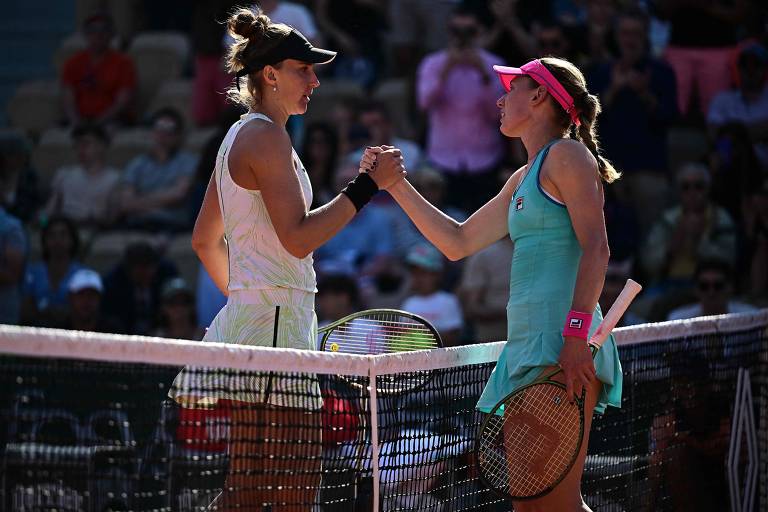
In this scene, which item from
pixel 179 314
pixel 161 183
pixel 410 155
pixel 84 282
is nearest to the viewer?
pixel 179 314

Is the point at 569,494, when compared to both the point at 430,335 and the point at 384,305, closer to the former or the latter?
the point at 430,335

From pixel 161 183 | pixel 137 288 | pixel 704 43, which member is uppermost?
pixel 704 43

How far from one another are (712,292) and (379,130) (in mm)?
3385

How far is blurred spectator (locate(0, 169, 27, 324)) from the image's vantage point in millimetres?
9031

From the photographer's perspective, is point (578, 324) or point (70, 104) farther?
point (70, 104)

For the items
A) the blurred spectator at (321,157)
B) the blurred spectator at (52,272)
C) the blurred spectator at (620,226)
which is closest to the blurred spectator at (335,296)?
the blurred spectator at (321,157)

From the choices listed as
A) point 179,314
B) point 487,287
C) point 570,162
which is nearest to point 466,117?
point 487,287

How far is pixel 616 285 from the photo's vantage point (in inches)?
340

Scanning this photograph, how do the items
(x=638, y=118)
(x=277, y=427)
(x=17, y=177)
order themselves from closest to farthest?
(x=277, y=427) < (x=638, y=118) < (x=17, y=177)

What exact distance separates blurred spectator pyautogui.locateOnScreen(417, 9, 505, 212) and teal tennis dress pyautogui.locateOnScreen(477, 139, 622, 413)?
6050 mm

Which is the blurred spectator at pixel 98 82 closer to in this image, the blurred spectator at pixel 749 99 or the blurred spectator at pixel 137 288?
the blurred spectator at pixel 137 288

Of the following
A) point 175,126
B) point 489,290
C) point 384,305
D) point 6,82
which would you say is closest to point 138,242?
point 175,126

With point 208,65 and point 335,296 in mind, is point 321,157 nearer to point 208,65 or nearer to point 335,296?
point 335,296

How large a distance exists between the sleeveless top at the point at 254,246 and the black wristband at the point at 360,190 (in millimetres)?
156
